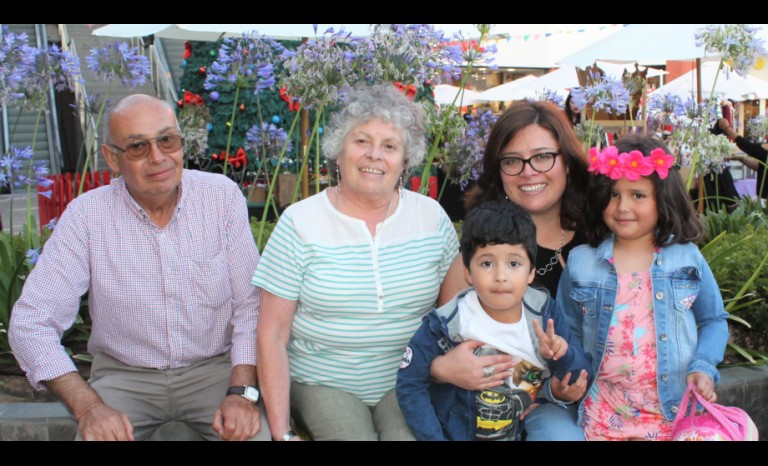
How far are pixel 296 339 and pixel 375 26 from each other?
162 centimetres

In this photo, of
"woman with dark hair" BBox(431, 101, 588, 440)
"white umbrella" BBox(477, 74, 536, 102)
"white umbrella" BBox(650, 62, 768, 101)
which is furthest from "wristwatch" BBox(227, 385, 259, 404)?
"white umbrella" BBox(477, 74, 536, 102)

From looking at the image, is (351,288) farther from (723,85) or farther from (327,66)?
(723,85)

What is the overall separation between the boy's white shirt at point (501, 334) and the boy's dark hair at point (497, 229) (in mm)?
196

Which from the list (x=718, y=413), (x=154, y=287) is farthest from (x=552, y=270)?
(x=154, y=287)

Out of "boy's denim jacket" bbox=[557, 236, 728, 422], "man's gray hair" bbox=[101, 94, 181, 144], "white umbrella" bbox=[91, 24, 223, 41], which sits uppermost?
"white umbrella" bbox=[91, 24, 223, 41]

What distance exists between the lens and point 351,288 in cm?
272

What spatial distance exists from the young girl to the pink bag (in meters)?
0.13

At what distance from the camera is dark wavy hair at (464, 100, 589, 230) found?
10.0 ft

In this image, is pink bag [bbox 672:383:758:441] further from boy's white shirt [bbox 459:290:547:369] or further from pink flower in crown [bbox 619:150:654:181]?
pink flower in crown [bbox 619:150:654:181]

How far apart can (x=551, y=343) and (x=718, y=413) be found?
64 cm

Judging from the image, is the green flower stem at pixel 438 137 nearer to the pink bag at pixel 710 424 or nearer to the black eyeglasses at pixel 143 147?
the black eyeglasses at pixel 143 147

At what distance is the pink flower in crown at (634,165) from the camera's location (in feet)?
8.94

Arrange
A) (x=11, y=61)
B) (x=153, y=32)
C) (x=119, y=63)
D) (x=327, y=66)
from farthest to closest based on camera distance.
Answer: (x=153, y=32) → (x=119, y=63) → (x=11, y=61) → (x=327, y=66)
